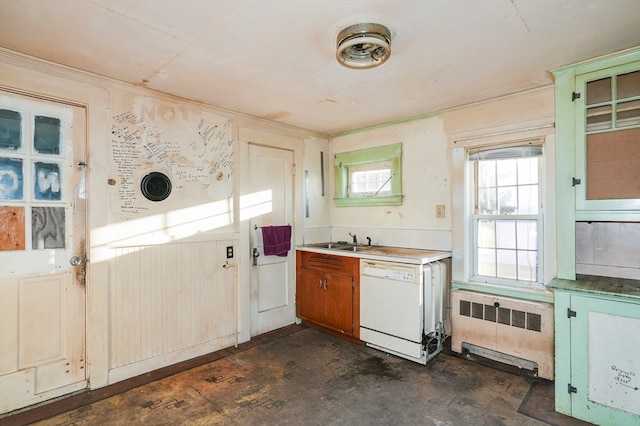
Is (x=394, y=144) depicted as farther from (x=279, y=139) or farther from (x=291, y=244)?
(x=291, y=244)

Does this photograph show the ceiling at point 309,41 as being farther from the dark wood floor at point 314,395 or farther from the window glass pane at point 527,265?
the dark wood floor at point 314,395

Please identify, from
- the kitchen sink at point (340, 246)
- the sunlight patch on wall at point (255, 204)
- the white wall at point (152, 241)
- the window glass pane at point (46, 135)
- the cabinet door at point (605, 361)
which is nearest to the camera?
the cabinet door at point (605, 361)

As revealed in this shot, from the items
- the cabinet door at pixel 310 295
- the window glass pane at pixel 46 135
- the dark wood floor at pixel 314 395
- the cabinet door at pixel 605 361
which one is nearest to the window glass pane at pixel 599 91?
the cabinet door at pixel 605 361

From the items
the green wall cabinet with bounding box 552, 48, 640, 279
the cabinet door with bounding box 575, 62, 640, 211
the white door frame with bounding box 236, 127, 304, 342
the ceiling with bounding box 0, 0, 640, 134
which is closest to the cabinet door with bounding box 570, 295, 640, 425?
the green wall cabinet with bounding box 552, 48, 640, 279

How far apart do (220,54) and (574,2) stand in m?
2.02

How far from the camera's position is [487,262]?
3.17 m

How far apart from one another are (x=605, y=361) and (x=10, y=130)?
13.6 feet

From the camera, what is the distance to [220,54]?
2.18m

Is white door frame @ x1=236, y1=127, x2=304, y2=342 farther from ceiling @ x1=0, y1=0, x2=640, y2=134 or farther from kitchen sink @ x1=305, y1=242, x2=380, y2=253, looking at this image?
kitchen sink @ x1=305, y1=242, x2=380, y2=253

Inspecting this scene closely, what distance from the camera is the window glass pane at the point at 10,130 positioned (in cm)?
219

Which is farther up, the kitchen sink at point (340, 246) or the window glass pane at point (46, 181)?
the window glass pane at point (46, 181)

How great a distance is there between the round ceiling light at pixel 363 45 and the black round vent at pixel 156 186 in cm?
187

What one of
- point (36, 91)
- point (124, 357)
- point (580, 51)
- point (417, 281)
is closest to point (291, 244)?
point (417, 281)

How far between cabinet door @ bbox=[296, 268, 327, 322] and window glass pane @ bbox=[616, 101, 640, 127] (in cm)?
275
